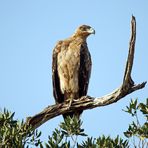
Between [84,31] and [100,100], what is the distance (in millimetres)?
3738

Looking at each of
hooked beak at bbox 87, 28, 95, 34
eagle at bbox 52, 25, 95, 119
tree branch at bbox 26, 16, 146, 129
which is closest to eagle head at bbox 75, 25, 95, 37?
hooked beak at bbox 87, 28, 95, 34

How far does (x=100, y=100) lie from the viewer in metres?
9.12

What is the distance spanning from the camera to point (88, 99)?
9.52 metres

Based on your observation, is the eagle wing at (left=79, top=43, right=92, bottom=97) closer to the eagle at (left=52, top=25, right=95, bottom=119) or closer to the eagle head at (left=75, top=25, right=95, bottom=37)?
the eagle at (left=52, top=25, right=95, bottom=119)

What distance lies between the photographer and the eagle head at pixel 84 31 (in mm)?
12477

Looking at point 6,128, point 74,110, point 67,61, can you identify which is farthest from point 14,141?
point 67,61

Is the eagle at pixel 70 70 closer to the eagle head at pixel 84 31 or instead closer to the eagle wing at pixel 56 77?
the eagle wing at pixel 56 77

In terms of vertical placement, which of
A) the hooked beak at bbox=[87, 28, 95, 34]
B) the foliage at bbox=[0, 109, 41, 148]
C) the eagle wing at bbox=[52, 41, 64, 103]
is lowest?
the foliage at bbox=[0, 109, 41, 148]

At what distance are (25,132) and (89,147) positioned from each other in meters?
0.96

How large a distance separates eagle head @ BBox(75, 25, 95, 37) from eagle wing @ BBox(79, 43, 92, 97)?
57cm

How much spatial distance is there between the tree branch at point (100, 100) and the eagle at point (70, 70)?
1782mm

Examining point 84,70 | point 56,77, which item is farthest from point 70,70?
point 56,77

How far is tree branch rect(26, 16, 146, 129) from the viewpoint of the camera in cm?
781

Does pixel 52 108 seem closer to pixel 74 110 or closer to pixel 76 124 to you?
pixel 74 110
